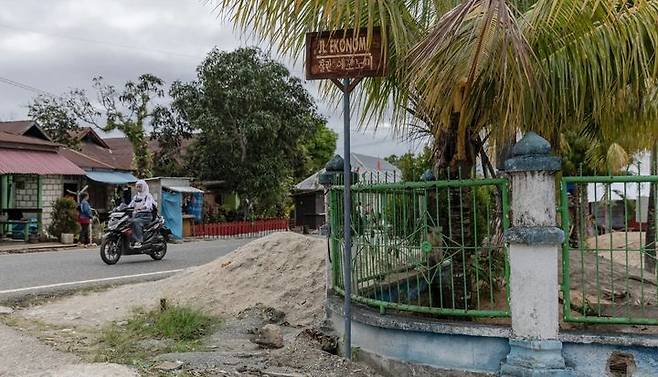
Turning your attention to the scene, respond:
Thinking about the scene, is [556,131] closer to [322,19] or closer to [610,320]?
[610,320]

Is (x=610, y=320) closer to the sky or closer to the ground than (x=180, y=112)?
closer to the ground

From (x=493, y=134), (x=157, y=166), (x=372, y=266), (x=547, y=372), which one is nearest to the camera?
(x=547, y=372)

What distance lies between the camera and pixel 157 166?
30.8 m

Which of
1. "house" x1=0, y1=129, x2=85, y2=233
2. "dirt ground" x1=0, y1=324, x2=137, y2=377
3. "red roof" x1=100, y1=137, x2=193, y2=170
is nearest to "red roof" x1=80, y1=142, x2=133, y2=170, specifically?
"red roof" x1=100, y1=137, x2=193, y2=170

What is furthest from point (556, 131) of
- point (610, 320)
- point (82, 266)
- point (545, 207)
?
point (82, 266)

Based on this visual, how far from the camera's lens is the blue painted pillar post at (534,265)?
465cm

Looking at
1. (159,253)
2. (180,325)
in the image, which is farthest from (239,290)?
(159,253)

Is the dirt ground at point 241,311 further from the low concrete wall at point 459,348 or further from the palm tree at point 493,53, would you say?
the palm tree at point 493,53

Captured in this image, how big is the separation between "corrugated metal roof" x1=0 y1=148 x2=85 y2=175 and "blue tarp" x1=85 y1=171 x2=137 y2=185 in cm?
199

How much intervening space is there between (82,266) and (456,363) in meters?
10.2

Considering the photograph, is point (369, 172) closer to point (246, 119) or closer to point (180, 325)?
point (180, 325)

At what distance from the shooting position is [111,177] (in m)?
26.9

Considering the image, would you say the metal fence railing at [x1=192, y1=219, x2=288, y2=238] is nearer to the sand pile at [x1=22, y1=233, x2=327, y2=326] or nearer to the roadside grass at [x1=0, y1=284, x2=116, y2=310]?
the roadside grass at [x1=0, y1=284, x2=116, y2=310]

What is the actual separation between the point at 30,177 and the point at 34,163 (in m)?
1.15
